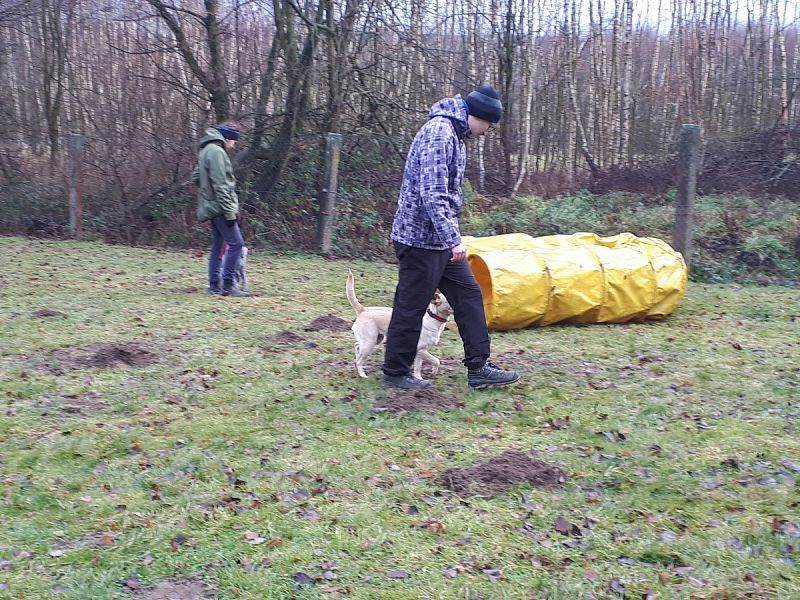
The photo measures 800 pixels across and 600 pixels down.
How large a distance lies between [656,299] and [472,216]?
22.3ft

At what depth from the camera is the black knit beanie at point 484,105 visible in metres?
5.26

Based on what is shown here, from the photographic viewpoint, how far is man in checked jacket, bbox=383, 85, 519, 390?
5.21 metres

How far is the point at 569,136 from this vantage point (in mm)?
18859

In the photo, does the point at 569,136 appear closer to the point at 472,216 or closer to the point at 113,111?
the point at 472,216

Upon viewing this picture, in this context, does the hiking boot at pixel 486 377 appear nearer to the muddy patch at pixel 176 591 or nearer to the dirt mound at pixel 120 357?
the dirt mound at pixel 120 357

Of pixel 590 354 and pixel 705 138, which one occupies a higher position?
pixel 705 138

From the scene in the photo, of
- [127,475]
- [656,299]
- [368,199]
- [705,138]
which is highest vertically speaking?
[705,138]

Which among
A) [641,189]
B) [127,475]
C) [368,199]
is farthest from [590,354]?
[641,189]

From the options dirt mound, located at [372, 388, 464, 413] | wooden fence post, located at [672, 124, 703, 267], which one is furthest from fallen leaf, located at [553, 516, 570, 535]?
wooden fence post, located at [672, 124, 703, 267]

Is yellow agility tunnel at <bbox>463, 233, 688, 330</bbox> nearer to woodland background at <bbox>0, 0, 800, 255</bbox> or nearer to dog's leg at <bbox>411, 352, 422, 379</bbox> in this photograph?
dog's leg at <bbox>411, 352, 422, 379</bbox>

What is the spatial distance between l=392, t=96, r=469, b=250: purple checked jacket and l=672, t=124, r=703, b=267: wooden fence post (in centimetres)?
609

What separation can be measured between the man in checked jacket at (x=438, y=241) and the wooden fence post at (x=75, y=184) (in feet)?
34.4

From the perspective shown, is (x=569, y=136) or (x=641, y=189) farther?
(x=569, y=136)

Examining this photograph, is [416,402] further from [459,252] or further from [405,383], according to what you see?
[459,252]
